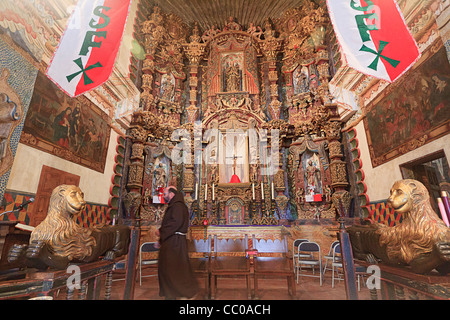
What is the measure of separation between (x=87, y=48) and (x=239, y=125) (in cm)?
583

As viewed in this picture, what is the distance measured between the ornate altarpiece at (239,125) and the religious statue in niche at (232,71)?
0.05 metres

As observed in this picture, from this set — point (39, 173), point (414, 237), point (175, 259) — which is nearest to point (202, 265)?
point (175, 259)

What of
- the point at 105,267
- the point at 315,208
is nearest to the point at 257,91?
the point at 315,208

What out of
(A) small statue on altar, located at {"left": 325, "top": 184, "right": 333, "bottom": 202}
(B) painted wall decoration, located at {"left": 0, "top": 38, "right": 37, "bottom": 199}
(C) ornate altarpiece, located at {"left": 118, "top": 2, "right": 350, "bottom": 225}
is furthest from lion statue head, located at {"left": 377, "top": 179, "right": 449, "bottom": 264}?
(B) painted wall decoration, located at {"left": 0, "top": 38, "right": 37, "bottom": 199}

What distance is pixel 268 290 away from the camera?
3.93 metres

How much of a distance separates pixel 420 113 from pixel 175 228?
5228mm

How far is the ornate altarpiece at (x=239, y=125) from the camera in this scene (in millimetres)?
7598

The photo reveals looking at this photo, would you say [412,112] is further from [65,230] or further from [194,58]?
[194,58]

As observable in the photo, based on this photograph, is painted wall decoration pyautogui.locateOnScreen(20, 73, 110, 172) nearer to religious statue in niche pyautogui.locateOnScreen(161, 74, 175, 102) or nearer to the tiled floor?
religious statue in niche pyautogui.locateOnScreen(161, 74, 175, 102)

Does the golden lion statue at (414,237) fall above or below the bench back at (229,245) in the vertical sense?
above

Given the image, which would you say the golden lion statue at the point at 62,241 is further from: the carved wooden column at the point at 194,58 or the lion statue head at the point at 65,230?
the carved wooden column at the point at 194,58

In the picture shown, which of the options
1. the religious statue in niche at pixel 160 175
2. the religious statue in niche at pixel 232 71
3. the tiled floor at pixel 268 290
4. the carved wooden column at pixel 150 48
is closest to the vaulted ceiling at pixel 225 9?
the carved wooden column at pixel 150 48

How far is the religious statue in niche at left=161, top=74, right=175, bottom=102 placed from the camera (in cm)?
909
